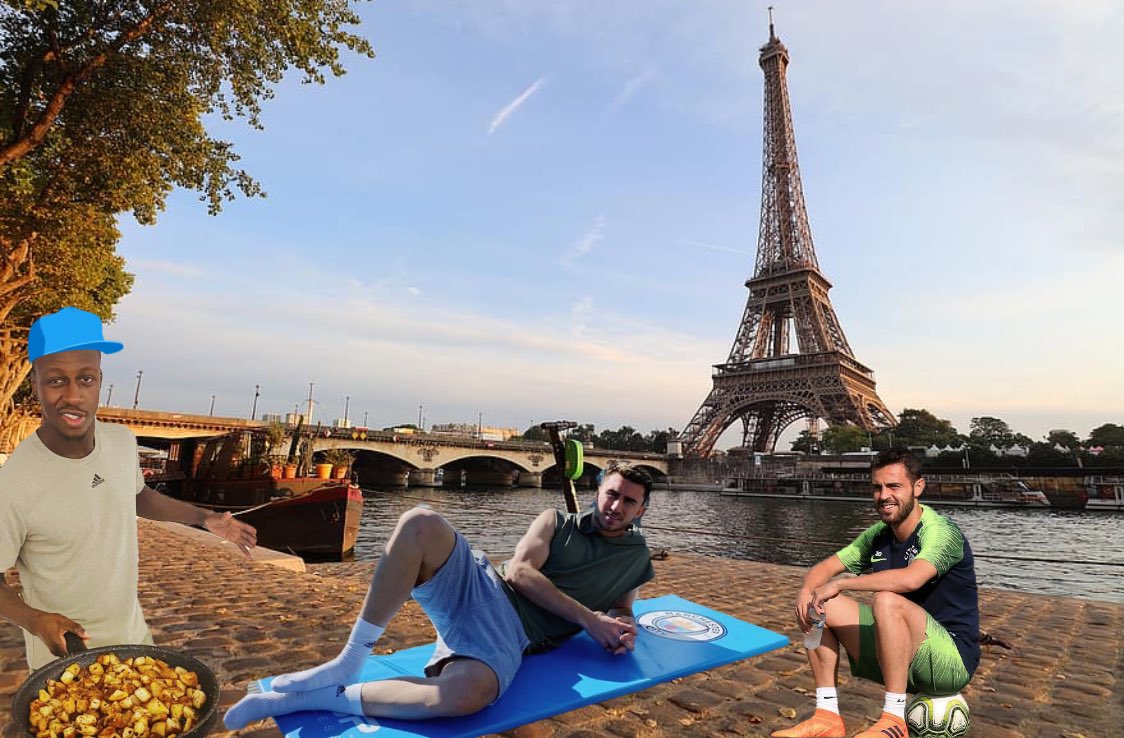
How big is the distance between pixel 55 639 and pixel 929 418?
272ft

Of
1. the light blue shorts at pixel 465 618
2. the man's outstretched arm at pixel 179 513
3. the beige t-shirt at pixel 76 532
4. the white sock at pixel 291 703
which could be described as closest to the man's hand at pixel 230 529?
the man's outstretched arm at pixel 179 513

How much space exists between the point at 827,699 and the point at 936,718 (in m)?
0.46

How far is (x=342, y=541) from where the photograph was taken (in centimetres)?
1520

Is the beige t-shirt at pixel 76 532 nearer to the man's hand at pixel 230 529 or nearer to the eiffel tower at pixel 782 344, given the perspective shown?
the man's hand at pixel 230 529

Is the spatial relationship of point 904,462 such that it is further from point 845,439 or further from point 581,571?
point 845,439

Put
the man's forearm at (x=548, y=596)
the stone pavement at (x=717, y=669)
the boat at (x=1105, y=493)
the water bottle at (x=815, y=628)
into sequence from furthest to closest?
1. the boat at (x=1105, y=493)
2. the man's forearm at (x=548, y=596)
3. the stone pavement at (x=717, y=669)
4. the water bottle at (x=815, y=628)

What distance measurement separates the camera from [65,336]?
189 cm

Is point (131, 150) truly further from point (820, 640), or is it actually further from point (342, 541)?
point (820, 640)

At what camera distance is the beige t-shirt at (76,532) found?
183 centimetres

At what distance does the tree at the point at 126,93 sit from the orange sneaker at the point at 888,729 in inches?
455

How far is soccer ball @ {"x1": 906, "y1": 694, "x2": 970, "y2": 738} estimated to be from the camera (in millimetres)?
2660

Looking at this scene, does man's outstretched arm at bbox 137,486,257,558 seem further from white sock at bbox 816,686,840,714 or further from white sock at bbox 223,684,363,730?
white sock at bbox 816,686,840,714

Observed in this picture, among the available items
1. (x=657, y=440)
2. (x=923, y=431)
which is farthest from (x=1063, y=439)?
(x=657, y=440)

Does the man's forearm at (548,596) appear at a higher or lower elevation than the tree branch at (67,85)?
lower
